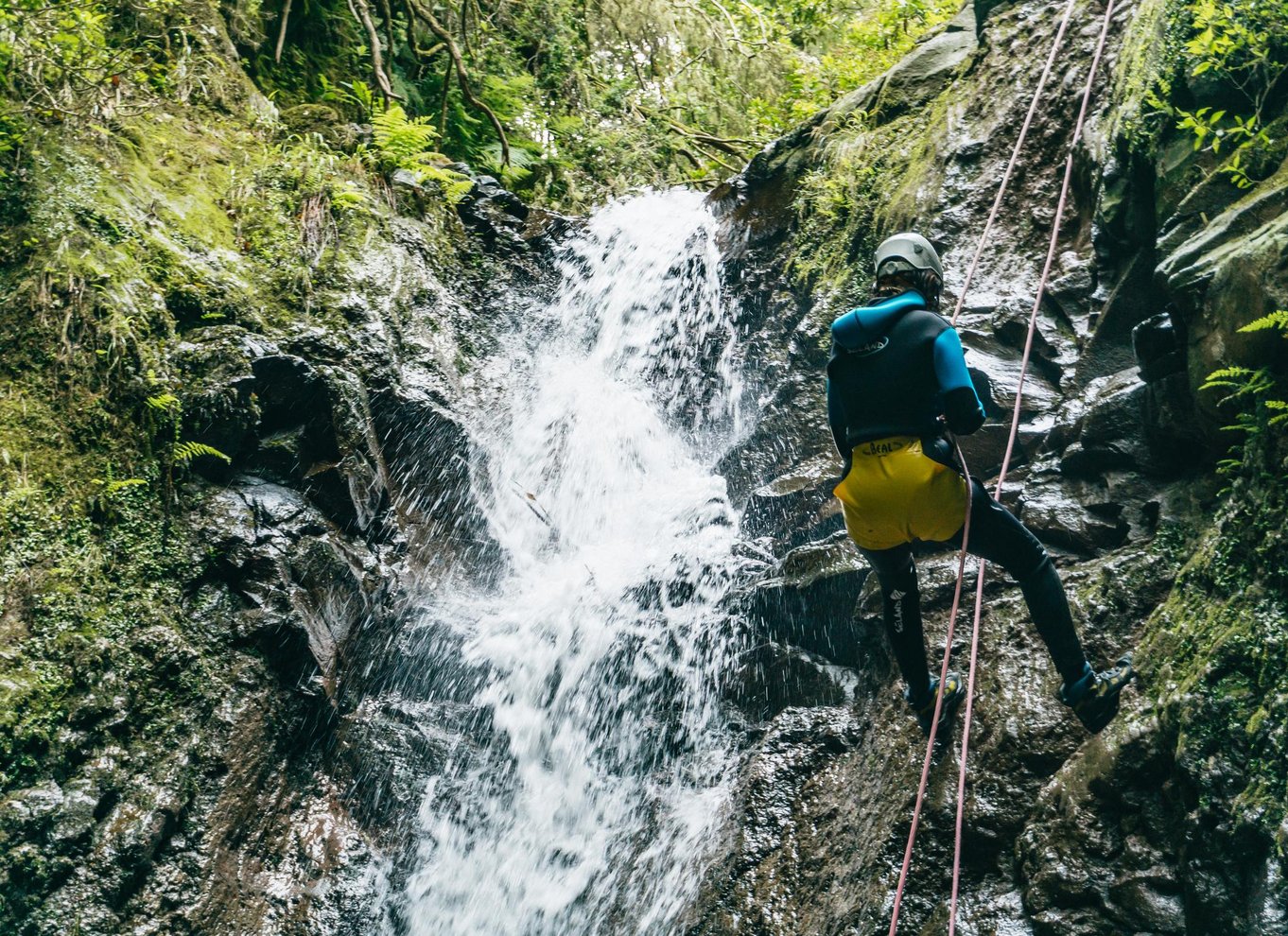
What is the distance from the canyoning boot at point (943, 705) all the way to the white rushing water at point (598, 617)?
170 centimetres

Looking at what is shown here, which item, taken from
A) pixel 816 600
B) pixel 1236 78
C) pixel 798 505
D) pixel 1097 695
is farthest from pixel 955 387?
pixel 798 505

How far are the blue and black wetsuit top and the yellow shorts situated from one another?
8 centimetres

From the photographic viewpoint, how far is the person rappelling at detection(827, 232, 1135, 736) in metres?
3.49

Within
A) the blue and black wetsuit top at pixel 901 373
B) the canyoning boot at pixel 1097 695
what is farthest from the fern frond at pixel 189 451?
the canyoning boot at pixel 1097 695

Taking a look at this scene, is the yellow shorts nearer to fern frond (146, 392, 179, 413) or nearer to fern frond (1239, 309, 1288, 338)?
fern frond (1239, 309, 1288, 338)

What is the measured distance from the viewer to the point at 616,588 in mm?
7086

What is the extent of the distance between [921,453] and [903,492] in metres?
0.17

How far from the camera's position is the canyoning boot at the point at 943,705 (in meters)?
3.97

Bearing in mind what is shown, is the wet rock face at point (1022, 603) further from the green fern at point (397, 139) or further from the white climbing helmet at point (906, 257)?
the green fern at point (397, 139)

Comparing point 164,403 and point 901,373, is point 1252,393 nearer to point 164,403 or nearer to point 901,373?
point 901,373

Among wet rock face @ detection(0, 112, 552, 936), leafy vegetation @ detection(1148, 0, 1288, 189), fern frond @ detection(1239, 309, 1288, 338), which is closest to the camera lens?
fern frond @ detection(1239, 309, 1288, 338)

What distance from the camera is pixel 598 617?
6828 millimetres

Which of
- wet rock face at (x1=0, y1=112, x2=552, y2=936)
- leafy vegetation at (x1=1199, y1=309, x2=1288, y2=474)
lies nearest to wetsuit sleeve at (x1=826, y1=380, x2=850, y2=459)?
leafy vegetation at (x1=1199, y1=309, x2=1288, y2=474)

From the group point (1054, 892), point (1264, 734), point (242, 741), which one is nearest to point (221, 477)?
point (242, 741)
